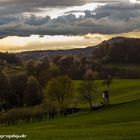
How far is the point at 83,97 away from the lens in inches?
5802

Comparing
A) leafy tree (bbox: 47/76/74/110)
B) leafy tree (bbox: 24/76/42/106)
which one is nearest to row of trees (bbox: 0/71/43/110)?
leafy tree (bbox: 24/76/42/106)

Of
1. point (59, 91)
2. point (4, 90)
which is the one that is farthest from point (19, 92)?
point (59, 91)

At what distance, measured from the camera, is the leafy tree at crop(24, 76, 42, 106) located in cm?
16150

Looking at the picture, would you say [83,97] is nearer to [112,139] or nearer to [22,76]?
[22,76]

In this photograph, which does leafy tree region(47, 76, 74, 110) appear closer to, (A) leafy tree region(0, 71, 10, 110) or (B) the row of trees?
(B) the row of trees

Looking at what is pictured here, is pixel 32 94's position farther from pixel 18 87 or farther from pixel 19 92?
pixel 18 87

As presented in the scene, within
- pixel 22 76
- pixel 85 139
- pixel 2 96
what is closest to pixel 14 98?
pixel 2 96

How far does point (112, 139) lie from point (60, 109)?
104 metres

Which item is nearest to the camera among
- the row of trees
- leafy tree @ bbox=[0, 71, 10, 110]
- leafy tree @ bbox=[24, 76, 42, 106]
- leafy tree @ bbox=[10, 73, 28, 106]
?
leafy tree @ bbox=[24, 76, 42, 106]

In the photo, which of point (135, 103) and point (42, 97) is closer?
point (135, 103)

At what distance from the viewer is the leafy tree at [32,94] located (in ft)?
530

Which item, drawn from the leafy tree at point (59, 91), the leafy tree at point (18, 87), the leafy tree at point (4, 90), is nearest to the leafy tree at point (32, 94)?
the leafy tree at point (18, 87)

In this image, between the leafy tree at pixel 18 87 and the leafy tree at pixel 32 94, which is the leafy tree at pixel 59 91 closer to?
the leafy tree at pixel 32 94

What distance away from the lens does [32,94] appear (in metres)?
162
